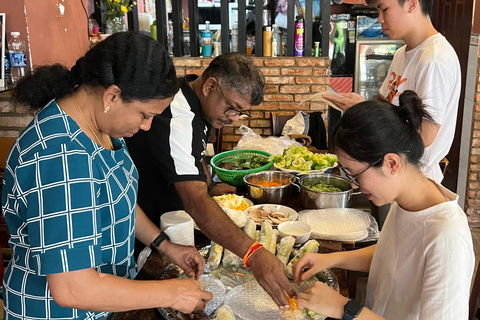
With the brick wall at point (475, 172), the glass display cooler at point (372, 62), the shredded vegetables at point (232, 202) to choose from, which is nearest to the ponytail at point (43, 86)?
the shredded vegetables at point (232, 202)

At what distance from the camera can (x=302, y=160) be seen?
2.73m

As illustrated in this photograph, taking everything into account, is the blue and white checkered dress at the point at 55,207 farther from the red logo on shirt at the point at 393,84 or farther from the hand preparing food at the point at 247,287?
the red logo on shirt at the point at 393,84

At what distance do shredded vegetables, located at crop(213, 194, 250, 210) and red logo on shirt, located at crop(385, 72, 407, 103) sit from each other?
3.30 ft

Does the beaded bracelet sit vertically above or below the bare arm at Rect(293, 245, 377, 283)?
above

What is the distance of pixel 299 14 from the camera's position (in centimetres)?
478

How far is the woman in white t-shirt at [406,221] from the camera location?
1260 millimetres

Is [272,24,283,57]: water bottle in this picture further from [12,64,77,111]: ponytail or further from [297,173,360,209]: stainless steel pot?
[12,64,77,111]: ponytail

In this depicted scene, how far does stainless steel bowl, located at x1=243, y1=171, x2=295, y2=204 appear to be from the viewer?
7.74 feet

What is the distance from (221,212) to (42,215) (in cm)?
78

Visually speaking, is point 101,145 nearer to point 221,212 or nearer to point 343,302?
point 221,212

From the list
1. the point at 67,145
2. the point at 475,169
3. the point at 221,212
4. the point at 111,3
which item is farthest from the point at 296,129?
the point at 67,145

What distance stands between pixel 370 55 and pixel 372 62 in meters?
0.12

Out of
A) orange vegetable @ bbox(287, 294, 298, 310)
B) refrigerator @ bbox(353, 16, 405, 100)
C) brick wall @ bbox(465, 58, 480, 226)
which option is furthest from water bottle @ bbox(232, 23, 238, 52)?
orange vegetable @ bbox(287, 294, 298, 310)

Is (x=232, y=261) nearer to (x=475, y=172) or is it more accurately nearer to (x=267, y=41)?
(x=267, y=41)
